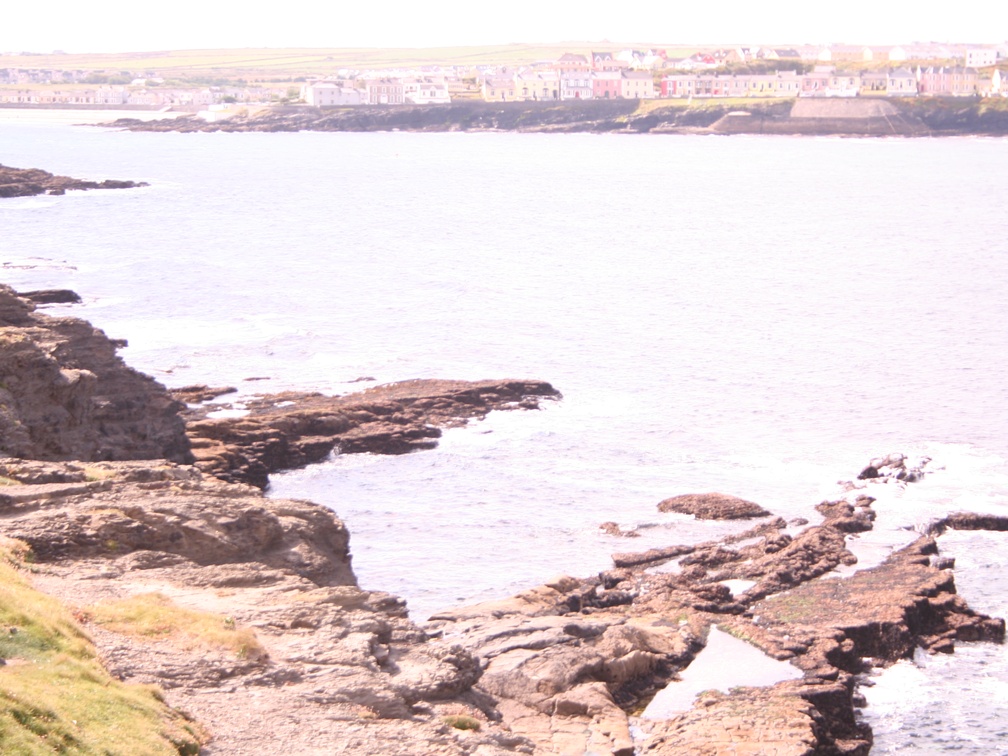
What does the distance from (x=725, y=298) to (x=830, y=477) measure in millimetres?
38212

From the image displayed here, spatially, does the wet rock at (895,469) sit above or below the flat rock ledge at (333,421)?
below

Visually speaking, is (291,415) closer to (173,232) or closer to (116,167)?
(173,232)

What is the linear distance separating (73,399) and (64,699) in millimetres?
19212

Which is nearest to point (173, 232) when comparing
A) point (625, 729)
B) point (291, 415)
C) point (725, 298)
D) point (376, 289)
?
point (376, 289)

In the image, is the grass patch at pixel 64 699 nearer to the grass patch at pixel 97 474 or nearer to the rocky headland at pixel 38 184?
the grass patch at pixel 97 474

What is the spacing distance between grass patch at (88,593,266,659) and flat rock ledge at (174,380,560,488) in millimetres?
19080

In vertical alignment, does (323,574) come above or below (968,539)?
above

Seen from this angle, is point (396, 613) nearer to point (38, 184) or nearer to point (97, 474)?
point (97, 474)

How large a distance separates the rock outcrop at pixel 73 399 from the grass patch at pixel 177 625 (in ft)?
35.1

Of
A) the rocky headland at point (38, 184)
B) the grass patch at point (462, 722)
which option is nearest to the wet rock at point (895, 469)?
the grass patch at point (462, 722)

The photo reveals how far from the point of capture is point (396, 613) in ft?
70.6

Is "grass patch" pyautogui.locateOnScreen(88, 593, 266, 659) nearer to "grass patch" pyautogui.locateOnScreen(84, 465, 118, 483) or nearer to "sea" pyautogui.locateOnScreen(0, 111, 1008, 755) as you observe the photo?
"grass patch" pyautogui.locateOnScreen(84, 465, 118, 483)

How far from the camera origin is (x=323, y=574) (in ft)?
73.6

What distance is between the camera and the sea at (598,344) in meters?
34.2
